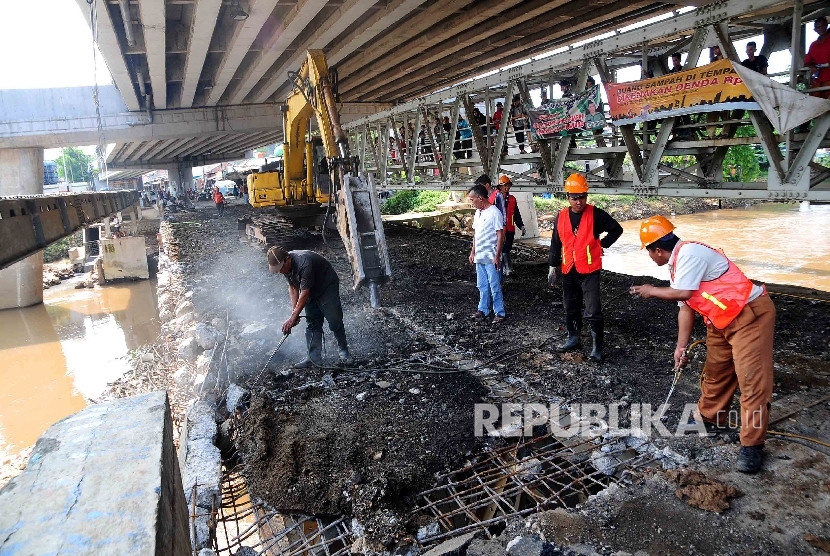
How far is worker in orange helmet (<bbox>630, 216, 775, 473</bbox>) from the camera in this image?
3.23 metres

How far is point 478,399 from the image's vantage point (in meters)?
4.68

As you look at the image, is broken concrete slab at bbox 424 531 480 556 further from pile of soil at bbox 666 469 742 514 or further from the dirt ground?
pile of soil at bbox 666 469 742 514

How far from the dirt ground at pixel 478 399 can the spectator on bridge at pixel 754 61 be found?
10.2 ft

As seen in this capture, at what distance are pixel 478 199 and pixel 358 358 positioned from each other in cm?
249

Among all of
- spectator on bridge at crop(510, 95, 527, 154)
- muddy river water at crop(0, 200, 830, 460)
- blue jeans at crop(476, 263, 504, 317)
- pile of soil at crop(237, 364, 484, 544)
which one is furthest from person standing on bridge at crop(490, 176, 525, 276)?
muddy river water at crop(0, 200, 830, 460)

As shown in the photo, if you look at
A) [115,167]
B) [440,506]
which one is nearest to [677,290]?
[440,506]

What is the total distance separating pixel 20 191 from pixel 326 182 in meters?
15.0

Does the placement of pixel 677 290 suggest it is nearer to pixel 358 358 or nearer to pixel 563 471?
pixel 563 471

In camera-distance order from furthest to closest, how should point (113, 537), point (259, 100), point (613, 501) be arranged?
point (259, 100), point (613, 501), point (113, 537)

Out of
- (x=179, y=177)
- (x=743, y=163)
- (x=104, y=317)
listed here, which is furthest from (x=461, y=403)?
(x=179, y=177)

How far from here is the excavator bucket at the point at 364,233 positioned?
7023mm

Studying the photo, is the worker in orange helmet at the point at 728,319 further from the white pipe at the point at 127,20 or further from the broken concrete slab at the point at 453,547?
the white pipe at the point at 127,20

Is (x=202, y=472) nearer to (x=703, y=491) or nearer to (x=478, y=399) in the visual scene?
(x=478, y=399)

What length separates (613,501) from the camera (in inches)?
123
